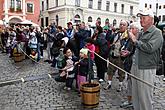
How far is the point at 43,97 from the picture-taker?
7.03 meters

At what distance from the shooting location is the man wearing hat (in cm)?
427

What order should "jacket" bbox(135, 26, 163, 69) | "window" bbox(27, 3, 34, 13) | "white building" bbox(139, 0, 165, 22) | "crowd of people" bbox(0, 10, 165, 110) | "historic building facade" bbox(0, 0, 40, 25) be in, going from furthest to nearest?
1. "white building" bbox(139, 0, 165, 22)
2. "window" bbox(27, 3, 34, 13)
3. "historic building facade" bbox(0, 0, 40, 25)
4. "crowd of people" bbox(0, 10, 165, 110)
5. "jacket" bbox(135, 26, 163, 69)

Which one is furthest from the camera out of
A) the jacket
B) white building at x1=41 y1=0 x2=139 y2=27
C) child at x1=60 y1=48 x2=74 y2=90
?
white building at x1=41 y1=0 x2=139 y2=27

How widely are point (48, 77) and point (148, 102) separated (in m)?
5.71

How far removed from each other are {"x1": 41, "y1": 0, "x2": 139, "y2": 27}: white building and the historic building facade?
20.6 feet

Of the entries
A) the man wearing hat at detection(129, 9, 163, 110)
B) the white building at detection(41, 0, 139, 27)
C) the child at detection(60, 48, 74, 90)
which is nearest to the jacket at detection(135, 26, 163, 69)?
the man wearing hat at detection(129, 9, 163, 110)

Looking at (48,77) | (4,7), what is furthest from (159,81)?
(4,7)

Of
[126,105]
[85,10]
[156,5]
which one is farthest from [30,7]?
[126,105]

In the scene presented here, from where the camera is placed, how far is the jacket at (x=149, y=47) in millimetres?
4246

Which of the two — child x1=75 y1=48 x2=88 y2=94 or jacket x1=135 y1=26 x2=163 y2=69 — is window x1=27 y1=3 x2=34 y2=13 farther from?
jacket x1=135 y1=26 x2=163 y2=69

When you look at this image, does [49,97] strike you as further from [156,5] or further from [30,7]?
[156,5]

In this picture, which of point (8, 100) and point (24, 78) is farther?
point (24, 78)

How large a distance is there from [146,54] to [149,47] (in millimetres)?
230

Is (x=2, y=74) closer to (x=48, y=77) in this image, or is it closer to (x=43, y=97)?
(x=48, y=77)
